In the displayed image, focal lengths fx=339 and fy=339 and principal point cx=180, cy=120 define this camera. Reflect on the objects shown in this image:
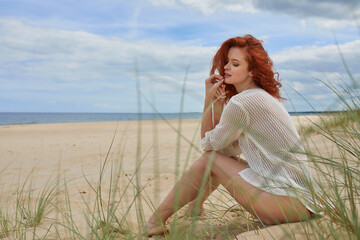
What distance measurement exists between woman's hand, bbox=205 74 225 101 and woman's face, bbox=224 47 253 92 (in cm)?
11

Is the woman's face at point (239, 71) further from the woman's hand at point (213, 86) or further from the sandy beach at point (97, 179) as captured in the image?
the sandy beach at point (97, 179)

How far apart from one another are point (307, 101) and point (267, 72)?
2.50 ft

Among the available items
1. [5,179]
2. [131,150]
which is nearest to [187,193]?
[5,179]

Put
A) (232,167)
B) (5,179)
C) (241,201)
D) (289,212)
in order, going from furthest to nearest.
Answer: (5,179) < (232,167) < (241,201) < (289,212)

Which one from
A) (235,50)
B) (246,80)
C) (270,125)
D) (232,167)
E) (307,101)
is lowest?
(232,167)

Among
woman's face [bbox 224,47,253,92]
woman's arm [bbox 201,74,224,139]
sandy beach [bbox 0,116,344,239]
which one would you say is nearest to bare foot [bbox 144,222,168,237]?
sandy beach [bbox 0,116,344,239]

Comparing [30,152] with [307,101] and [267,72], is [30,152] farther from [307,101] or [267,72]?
[307,101]

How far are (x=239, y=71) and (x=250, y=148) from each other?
1.91ft

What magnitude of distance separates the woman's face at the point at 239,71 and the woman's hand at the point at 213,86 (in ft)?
0.36

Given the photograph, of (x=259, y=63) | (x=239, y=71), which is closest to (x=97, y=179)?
(x=239, y=71)

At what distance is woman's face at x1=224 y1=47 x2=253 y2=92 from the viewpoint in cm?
Result: 238

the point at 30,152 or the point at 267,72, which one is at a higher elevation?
the point at 267,72

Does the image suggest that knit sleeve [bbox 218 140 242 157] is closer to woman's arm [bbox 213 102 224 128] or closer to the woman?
the woman

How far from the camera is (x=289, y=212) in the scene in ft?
5.58
